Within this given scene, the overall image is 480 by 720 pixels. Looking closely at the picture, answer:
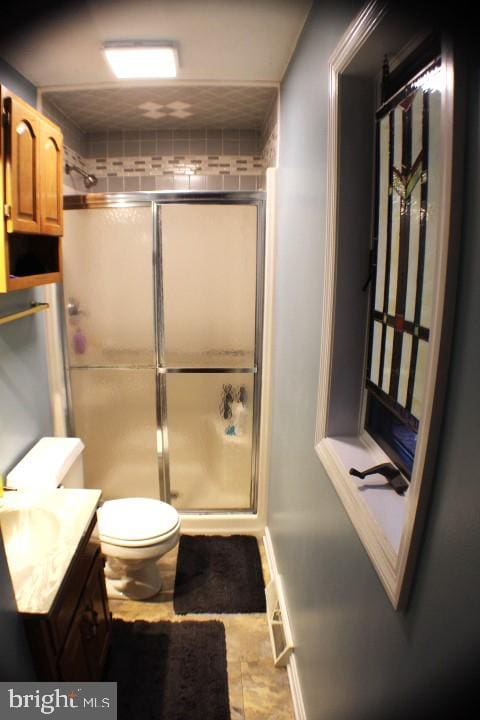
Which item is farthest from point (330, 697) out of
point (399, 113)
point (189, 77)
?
point (189, 77)

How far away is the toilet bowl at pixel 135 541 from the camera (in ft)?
5.57

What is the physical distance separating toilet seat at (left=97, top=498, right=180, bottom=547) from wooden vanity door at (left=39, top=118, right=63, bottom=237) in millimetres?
1224

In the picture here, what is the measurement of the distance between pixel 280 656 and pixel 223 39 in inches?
89.6

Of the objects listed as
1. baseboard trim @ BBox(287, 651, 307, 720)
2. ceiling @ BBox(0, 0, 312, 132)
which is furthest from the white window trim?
baseboard trim @ BBox(287, 651, 307, 720)

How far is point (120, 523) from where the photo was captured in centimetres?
176

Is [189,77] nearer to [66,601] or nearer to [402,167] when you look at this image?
[402,167]

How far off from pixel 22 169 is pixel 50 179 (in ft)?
0.69

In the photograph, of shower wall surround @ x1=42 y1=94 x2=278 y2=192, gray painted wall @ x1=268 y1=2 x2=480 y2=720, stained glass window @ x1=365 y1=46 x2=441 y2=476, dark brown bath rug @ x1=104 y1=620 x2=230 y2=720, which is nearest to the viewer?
gray painted wall @ x1=268 y1=2 x2=480 y2=720

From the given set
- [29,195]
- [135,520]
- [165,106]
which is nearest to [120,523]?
[135,520]

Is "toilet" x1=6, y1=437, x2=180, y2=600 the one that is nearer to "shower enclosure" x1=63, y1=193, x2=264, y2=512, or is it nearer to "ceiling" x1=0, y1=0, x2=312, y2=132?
"shower enclosure" x1=63, y1=193, x2=264, y2=512

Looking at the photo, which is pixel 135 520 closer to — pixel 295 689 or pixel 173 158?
pixel 295 689

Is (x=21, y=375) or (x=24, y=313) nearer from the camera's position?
(x=24, y=313)

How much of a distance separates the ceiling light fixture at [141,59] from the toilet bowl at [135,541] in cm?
181

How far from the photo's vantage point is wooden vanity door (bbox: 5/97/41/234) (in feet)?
4.13
